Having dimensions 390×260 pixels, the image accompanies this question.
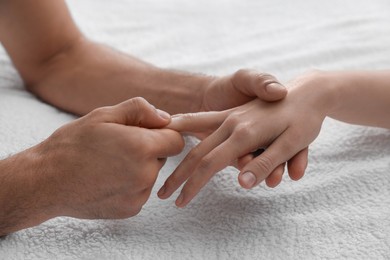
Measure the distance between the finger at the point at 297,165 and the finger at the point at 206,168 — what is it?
3.8 inches

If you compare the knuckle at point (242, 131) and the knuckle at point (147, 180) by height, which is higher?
the knuckle at point (147, 180)

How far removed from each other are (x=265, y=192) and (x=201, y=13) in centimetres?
81

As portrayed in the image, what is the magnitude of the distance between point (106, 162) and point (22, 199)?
15 centimetres

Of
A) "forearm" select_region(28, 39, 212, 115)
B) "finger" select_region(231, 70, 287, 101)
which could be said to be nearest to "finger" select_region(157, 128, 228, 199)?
"finger" select_region(231, 70, 287, 101)

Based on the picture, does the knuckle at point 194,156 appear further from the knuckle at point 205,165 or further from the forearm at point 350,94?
the forearm at point 350,94

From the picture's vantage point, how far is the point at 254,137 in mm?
945

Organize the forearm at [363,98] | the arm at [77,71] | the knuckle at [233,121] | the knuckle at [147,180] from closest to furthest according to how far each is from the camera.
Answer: the knuckle at [147,180] < the knuckle at [233,121] < the forearm at [363,98] < the arm at [77,71]

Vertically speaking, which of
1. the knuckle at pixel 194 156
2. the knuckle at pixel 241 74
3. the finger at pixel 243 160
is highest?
the knuckle at pixel 241 74

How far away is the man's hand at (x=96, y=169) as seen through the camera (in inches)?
33.9

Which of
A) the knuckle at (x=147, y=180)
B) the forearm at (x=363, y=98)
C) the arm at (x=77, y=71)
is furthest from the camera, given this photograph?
the arm at (x=77, y=71)

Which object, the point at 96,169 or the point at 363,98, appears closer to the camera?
the point at 96,169

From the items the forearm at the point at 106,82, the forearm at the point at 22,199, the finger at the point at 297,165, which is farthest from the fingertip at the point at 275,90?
the forearm at the point at 22,199

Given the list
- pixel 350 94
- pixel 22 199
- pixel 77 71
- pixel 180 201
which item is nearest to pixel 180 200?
pixel 180 201

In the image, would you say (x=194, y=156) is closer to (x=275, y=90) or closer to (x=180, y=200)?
(x=180, y=200)
